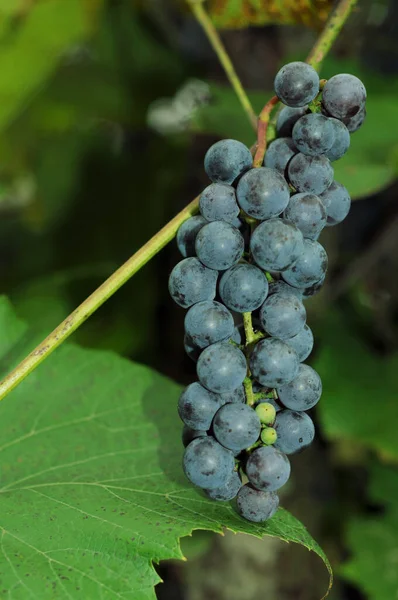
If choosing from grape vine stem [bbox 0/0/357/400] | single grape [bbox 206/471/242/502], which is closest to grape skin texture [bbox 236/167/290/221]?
grape vine stem [bbox 0/0/357/400]

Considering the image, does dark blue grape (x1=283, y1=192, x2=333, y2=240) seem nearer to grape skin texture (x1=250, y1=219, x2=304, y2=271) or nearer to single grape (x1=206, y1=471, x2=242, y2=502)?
grape skin texture (x1=250, y1=219, x2=304, y2=271)

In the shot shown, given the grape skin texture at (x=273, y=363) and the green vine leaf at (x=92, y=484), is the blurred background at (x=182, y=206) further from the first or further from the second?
the grape skin texture at (x=273, y=363)

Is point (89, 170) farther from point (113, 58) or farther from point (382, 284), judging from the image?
point (382, 284)

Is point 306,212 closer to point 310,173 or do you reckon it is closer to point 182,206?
point 310,173

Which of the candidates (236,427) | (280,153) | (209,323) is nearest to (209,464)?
(236,427)

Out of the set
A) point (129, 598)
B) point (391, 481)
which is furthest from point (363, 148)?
point (129, 598)
